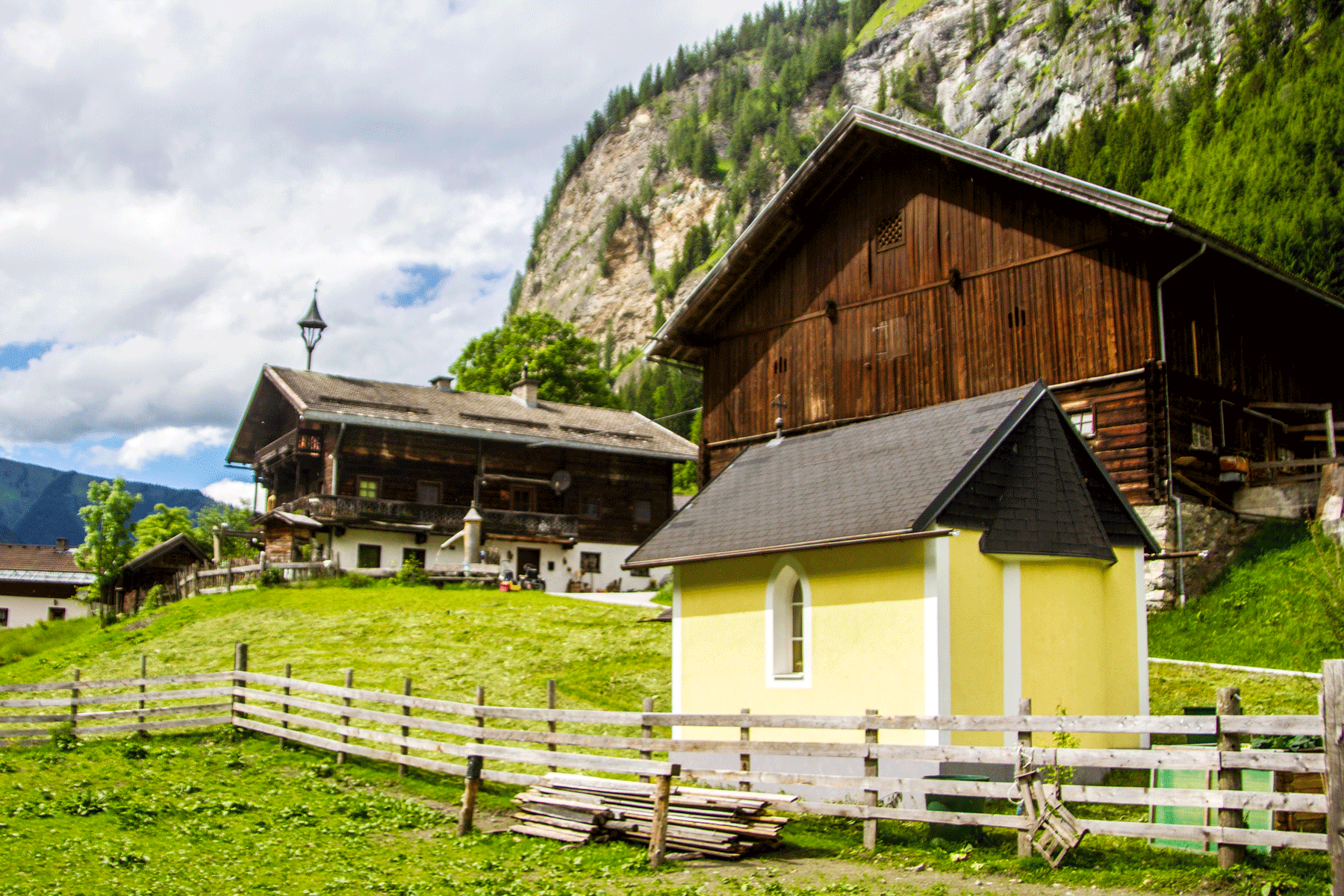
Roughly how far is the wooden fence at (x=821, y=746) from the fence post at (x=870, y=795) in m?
0.02

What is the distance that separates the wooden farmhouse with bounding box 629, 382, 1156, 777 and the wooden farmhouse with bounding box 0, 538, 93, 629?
6010 centimetres

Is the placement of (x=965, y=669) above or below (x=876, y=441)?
below

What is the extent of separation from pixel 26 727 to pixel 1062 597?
16.8m

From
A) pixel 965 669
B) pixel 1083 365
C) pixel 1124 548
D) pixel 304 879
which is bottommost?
pixel 304 879

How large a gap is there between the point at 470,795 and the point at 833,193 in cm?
2121

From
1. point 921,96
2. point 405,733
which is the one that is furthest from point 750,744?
point 921,96

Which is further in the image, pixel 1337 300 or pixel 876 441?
pixel 1337 300

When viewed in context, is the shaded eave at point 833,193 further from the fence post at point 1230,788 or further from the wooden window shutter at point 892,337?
the fence post at point 1230,788

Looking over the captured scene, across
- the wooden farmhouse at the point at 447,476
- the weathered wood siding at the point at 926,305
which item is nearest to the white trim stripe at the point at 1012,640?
the weathered wood siding at the point at 926,305

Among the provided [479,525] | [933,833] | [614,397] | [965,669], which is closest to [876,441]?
[965,669]

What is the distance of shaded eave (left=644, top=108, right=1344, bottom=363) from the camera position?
76.4 ft

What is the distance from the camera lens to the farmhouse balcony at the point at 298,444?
4259 cm

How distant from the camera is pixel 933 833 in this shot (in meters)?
11.1

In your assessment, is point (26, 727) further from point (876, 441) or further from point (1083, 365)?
point (1083, 365)
